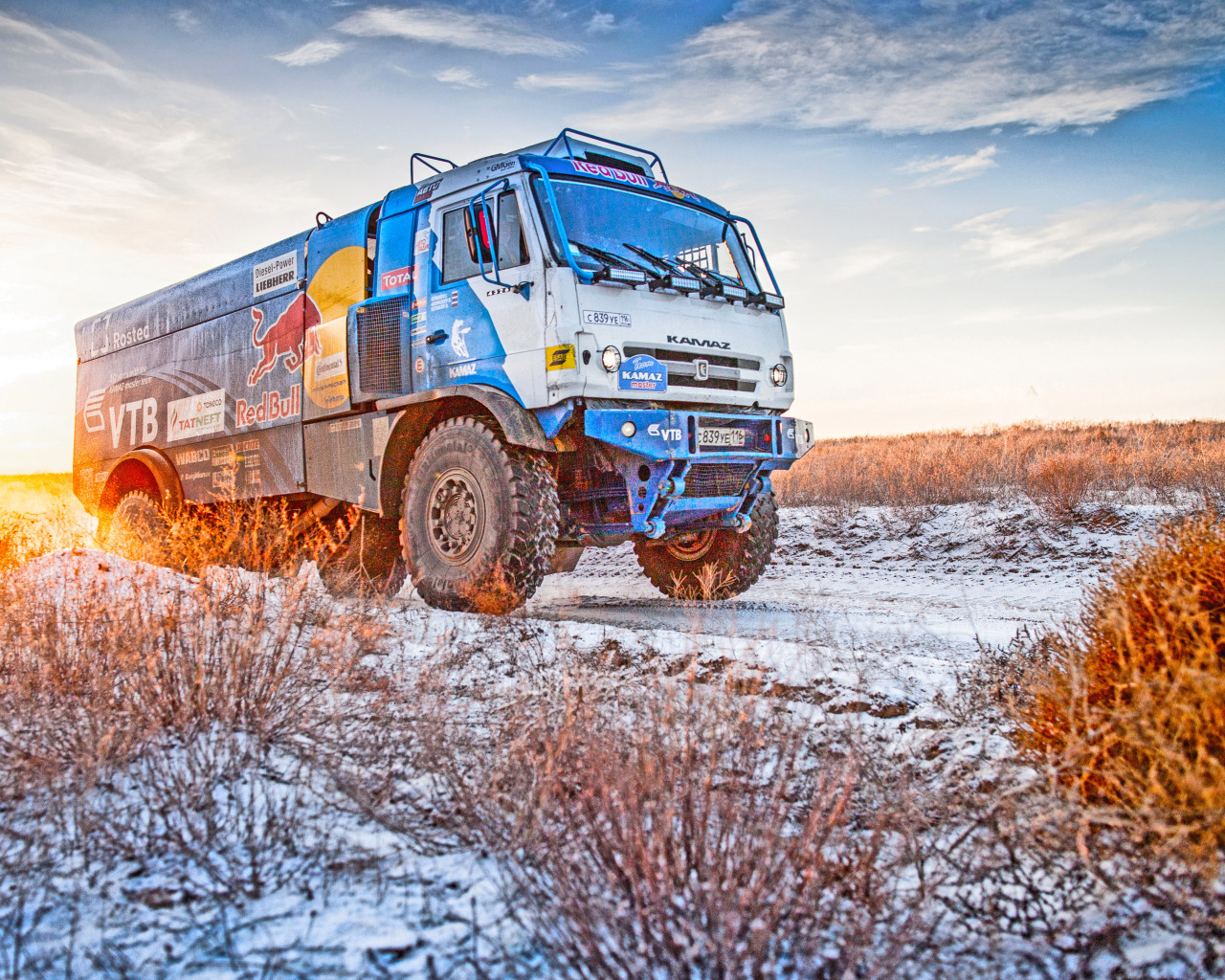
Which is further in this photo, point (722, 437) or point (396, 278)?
point (396, 278)

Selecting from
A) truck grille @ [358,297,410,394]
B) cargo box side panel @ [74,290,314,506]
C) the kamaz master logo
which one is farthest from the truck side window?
cargo box side panel @ [74,290,314,506]

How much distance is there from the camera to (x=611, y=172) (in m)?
6.95

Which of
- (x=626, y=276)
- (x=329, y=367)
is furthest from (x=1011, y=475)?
(x=329, y=367)

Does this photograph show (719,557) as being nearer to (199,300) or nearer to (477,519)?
(477,519)

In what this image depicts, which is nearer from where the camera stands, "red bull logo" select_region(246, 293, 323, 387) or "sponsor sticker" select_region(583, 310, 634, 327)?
"sponsor sticker" select_region(583, 310, 634, 327)

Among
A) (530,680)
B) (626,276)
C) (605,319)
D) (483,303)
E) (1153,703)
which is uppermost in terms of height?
(626,276)

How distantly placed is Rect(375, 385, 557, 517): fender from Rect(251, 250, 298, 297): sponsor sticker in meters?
1.98

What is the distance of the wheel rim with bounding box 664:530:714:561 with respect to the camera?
8.09 m

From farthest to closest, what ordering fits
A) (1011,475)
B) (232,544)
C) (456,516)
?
(1011,475) → (456,516) → (232,544)

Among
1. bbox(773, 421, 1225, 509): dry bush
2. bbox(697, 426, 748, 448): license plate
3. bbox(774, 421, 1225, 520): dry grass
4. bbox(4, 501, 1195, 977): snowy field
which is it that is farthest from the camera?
bbox(773, 421, 1225, 509): dry bush

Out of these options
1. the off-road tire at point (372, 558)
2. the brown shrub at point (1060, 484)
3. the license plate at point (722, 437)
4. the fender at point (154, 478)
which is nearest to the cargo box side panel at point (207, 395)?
the fender at point (154, 478)

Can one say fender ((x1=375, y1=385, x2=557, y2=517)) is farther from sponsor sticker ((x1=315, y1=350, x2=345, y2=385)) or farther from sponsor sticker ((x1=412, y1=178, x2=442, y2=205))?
sponsor sticker ((x1=412, y1=178, x2=442, y2=205))

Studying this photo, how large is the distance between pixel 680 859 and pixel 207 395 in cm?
809

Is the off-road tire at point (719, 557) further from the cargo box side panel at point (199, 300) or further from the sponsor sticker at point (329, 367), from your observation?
the cargo box side panel at point (199, 300)
